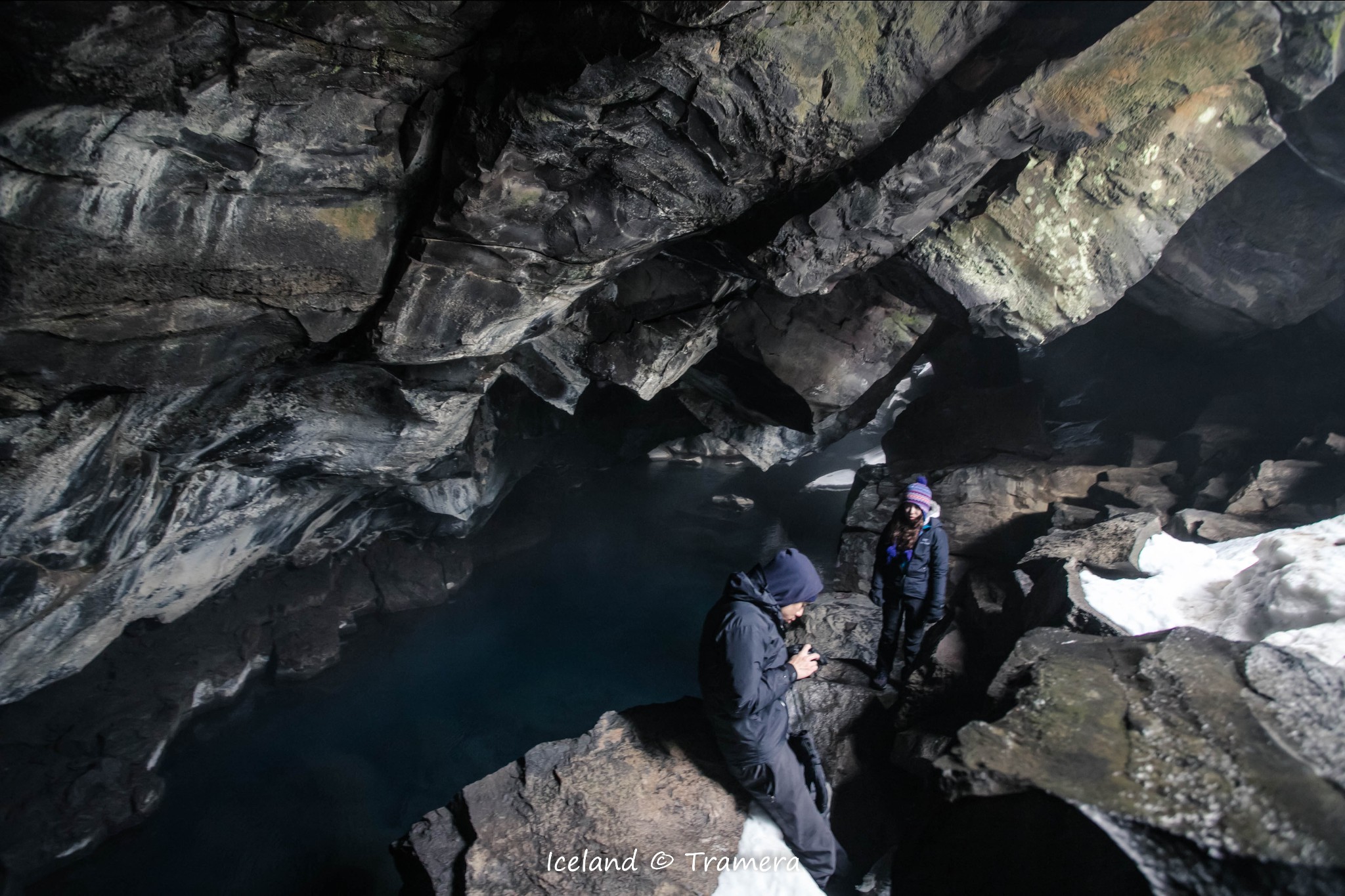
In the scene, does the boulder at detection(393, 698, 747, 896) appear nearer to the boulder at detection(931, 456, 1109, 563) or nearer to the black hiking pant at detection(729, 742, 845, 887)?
the black hiking pant at detection(729, 742, 845, 887)

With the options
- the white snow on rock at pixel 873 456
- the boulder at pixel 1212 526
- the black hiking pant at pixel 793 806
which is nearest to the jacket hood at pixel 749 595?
the black hiking pant at pixel 793 806

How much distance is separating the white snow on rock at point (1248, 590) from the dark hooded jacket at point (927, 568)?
1183 millimetres

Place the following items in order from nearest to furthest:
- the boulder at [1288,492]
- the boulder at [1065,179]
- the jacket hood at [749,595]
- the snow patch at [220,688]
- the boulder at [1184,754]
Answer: the boulder at [1184,754] < the jacket hood at [749,595] < the boulder at [1065,179] < the boulder at [1288,492] < the snow patch at [220,688]

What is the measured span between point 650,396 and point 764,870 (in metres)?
4.02

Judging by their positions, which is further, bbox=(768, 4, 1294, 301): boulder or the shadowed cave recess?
bbox=(768, 4, 1294, 301): boulder

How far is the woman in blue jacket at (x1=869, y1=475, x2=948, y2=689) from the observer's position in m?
4.50

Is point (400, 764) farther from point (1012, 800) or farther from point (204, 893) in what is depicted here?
point (1012, 800)

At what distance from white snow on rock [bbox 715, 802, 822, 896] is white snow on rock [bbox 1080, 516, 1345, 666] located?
2873 mm

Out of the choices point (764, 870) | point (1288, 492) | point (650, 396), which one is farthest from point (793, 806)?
point (1288, 492)

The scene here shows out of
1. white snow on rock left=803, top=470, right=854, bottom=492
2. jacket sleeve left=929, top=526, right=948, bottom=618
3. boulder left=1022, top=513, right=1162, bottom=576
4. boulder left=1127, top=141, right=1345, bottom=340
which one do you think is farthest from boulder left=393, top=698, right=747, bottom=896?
white snow on rock left=803, top=470, right=854, bottom=492

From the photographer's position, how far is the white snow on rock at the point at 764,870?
3508 mm

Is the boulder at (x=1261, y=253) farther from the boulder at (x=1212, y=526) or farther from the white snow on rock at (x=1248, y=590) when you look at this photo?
the white snow on rock at (x=1248, y=590)

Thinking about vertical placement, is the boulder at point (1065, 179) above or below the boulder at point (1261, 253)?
below

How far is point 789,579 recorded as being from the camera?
134 inches
